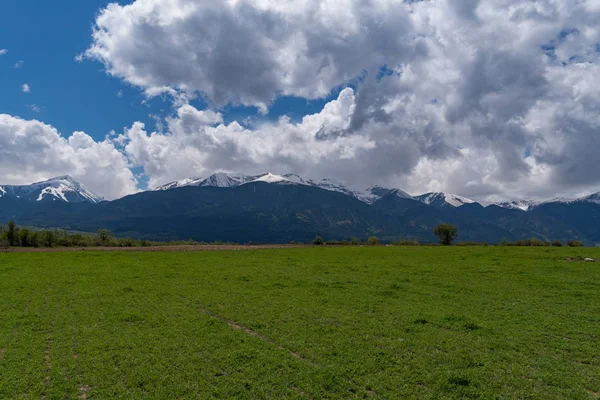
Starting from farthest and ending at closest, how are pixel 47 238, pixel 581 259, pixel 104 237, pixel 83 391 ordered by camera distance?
pixel 104 237 → pixel 47 238 → pixel 581 259 → pixel 83 391

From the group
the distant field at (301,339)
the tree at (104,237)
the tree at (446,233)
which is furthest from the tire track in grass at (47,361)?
the tree at (446,233)

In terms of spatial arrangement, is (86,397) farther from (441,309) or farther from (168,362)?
(441,309)

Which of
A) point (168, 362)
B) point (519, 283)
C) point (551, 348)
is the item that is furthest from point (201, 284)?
point (519, 283)

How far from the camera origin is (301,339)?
1485 centimetres

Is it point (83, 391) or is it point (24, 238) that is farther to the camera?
point (24, 238)

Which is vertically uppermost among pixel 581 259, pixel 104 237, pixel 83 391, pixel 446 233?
pixel 446 233

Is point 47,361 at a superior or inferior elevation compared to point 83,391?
superior

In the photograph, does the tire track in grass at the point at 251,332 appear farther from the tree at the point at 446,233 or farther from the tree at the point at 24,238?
the tree at the point at 446,233

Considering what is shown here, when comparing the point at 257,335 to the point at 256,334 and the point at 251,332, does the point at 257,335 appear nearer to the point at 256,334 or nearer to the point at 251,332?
the point at 256,334

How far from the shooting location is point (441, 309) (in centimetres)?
1966

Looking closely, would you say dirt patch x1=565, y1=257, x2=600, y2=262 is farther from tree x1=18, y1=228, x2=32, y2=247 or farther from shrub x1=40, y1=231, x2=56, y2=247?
tree x1=18, y1=228, x2=32, y2=247

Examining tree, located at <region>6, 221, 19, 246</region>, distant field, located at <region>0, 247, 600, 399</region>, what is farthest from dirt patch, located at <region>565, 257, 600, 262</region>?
tree, located at <region>6, 221, 19, 246</region>

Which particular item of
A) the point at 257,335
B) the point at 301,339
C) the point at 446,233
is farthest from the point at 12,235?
the point at 446,233

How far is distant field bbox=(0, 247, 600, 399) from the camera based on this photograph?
35.4ft
